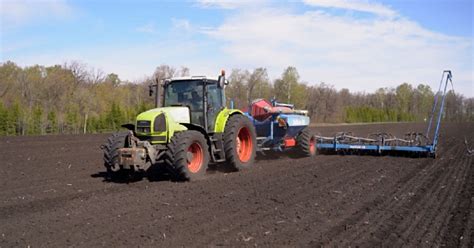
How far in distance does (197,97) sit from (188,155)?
1.58 meters

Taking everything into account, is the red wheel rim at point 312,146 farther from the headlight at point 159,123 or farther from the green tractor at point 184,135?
the headlight at point 159,123

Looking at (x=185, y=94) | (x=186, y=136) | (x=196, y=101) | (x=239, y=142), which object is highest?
(x=185, y=94)

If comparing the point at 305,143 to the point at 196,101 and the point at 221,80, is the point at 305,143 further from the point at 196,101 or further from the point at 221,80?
the point at 196,101

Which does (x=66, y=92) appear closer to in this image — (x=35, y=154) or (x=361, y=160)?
(x=35, y=154)

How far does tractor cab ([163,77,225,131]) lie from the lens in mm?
9883

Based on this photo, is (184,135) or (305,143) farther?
(305,143)

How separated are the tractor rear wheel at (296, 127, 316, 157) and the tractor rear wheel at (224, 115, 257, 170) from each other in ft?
9.64

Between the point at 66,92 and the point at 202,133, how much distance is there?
119 feet

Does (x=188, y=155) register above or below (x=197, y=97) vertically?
below

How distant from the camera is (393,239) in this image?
5.15m

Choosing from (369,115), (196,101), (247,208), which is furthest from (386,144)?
(369,115)

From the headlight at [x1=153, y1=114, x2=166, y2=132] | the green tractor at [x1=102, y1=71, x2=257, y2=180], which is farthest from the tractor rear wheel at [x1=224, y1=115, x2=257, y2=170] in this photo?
the headlight at [x1=153, y1=114, x2=166, y2=132]

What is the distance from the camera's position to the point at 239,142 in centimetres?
1127

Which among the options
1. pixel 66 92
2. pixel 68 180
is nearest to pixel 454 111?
pixel 66 92
